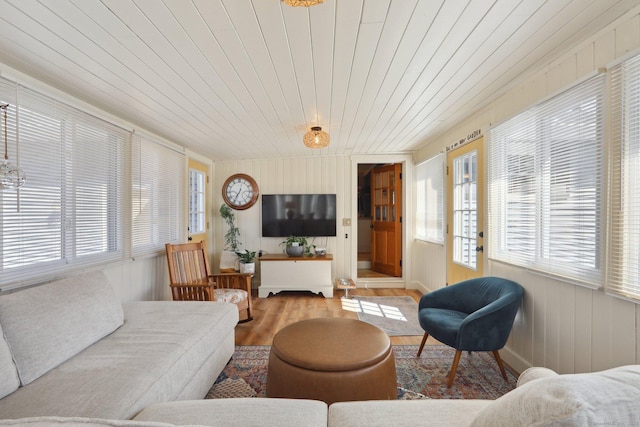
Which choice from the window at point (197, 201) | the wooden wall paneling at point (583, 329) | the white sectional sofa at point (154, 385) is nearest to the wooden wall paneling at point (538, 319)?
the wooden wall paneling at point (583, 329)

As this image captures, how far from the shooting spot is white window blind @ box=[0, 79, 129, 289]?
5.67ft

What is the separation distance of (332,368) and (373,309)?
2.30 m

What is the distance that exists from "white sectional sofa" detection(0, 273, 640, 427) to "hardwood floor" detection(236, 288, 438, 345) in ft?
2.86

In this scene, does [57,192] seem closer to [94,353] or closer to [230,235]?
[94,353]

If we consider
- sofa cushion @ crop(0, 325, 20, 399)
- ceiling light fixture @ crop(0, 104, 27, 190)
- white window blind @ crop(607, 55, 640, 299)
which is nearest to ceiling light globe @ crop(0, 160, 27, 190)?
ceiling light fixture @ crop(0, 104, 27, 190)

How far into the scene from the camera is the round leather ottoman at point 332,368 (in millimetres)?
1384

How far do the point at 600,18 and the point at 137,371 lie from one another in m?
2.92

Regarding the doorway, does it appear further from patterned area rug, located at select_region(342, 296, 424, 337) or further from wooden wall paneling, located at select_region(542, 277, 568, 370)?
wooden wall paneling, located at select_region(542, 277, 568, 370)

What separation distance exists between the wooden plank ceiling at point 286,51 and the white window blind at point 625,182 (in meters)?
0.37

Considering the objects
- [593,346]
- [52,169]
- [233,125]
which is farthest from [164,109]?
[593,346]

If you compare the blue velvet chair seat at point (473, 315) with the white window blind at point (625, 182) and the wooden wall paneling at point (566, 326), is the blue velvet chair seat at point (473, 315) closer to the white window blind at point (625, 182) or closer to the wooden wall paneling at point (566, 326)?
Result: the wooden wall paneling at point (566, 326)

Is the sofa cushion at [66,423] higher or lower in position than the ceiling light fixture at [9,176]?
lower

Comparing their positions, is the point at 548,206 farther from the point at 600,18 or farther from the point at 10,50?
the point at 10,50

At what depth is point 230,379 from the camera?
80.2 inches
